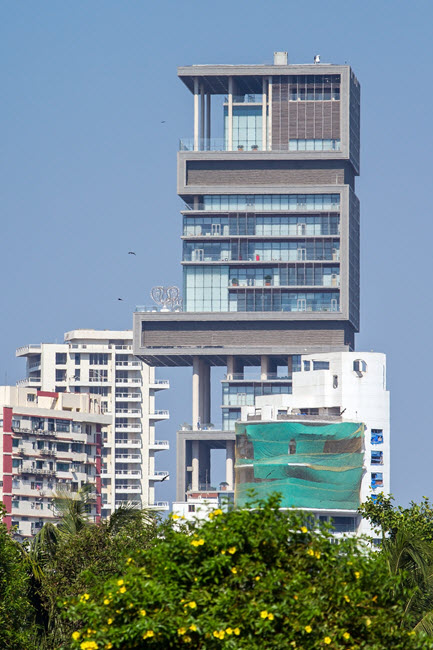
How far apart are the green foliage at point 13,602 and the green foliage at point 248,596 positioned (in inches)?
851

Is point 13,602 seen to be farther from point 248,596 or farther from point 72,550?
point 248,596

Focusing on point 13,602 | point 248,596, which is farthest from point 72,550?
point 248,596

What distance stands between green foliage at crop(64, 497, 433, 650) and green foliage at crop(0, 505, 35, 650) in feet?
70.9

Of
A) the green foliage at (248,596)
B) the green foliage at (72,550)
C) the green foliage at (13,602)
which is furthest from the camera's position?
the green foliage at (72,550)

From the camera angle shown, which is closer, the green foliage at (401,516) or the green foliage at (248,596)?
the green foliage at (248,596)

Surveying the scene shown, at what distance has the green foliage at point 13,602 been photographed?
52.1 m

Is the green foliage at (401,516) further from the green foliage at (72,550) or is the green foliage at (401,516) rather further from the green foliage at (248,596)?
the green foliage at (248,596)

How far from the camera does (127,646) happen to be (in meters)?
29.5

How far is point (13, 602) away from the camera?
174 ft

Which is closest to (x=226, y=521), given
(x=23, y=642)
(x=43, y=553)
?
(x=23, y=642)

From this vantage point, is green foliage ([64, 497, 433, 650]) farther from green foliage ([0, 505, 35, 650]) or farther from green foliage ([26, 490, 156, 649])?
green foliage ([26, 490, 156, 649])

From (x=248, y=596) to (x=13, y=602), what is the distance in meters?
25.4

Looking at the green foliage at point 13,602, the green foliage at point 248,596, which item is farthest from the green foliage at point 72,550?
the green foliage at point 248,596

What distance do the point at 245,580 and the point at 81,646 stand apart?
338cm
